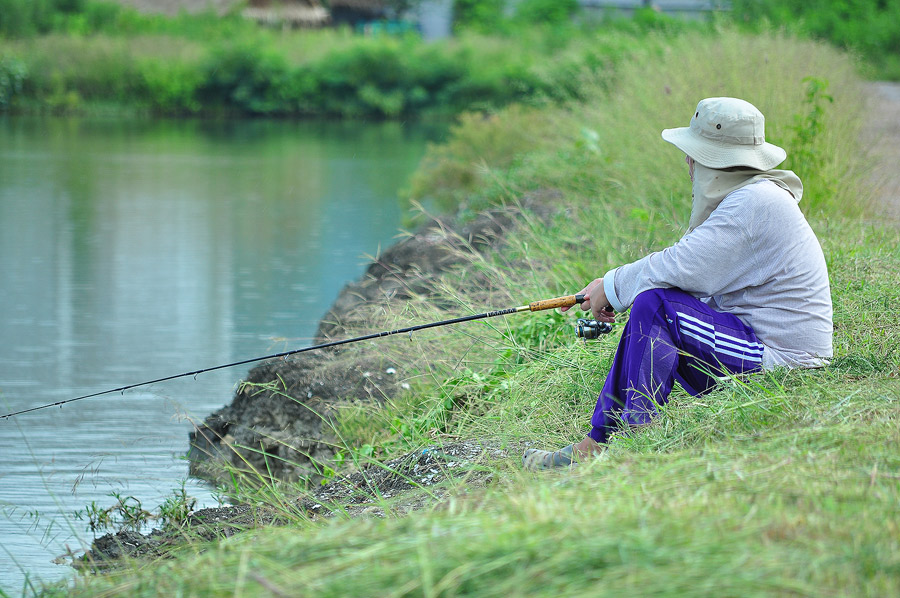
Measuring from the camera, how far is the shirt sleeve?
3113 mm

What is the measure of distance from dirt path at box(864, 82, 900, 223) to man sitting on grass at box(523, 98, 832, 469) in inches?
123

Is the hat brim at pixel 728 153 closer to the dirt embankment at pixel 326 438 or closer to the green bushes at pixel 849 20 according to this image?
the dirt embankment at pixel 326 438

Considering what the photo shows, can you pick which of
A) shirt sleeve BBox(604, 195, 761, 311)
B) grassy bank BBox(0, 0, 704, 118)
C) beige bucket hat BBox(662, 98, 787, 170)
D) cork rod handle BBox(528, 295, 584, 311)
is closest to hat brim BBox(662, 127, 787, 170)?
beige bucket hat BBox(662, 98, 787, 170)

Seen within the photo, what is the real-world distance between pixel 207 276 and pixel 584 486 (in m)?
7.33

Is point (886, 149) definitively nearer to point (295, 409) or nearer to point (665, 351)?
point (295, 409)

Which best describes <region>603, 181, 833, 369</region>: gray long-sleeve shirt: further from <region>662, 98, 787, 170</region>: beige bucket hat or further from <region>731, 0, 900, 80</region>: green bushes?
<region>731, 0, 900, 80</region>: green bushes

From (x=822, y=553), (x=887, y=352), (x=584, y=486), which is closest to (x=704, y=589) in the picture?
(x=822, y=553)

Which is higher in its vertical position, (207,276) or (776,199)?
(776,199)

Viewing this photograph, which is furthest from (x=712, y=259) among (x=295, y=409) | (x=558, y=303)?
(x=295, y=409)

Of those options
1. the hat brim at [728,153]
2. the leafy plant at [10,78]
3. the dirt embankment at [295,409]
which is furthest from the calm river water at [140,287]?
the leafy plant at [10,78]

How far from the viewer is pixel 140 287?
28.7 feet

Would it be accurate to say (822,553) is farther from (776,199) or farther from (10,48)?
(10,48)

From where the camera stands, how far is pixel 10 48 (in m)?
27.0

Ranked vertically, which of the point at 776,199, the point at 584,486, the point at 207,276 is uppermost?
the point at 776,199
